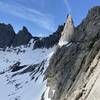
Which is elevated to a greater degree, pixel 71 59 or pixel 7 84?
pixel 7 84

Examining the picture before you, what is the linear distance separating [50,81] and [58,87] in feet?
30.6

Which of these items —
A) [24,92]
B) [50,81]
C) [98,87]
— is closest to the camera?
[98,87]

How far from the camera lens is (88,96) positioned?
29.6 m

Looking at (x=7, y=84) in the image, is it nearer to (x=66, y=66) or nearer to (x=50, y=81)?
(x=50, y=81)

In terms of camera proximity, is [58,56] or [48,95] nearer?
[48,95]

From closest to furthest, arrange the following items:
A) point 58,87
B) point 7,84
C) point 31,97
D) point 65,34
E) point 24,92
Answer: point 58,87 → point 65,34 → point 31,97 → point 24,92 → point 7,84

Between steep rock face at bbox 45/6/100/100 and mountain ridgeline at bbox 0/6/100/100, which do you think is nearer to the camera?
mountain ridgeline at bbox 0/6/100/100

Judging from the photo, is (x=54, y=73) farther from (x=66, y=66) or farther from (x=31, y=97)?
(x=31, y=97)

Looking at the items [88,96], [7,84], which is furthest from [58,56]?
[7,84]

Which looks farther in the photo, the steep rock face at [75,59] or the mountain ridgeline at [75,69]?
the steep rock face at [75,59]

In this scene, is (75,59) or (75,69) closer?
(75,69)

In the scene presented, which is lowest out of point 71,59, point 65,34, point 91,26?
point 71,59

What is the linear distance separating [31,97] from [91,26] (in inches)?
1293

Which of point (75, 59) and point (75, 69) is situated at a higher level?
point (75, 59)
